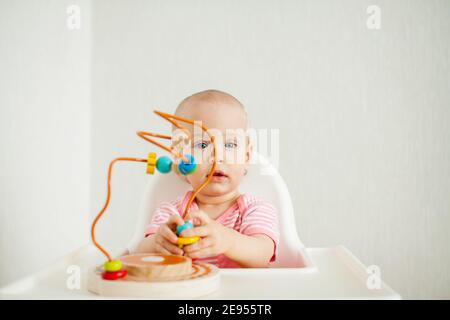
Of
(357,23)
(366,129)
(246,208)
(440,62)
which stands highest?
(357,23)

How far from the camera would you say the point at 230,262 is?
103cm

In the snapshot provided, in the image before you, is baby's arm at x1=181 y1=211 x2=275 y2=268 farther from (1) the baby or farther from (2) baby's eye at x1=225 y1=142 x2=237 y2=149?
(2) baby's eye at x1=225 y1=142 x2=237 y2=149

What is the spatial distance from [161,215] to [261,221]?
8.7 inches

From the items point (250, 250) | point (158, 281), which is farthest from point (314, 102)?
point (158, 281)

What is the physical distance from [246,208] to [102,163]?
1.13 m

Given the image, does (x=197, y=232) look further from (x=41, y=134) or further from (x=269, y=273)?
(x=41, y=134)

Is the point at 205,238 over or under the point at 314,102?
under

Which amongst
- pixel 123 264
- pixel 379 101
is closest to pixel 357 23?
pixel 379 101

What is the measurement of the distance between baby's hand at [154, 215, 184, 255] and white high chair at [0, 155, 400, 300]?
0.09 meters

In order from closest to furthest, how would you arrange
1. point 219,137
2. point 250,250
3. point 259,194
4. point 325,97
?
1. point 250,250
2. point 219,137
3. point 259,194
4. point 325,97

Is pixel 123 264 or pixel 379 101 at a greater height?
pixel 379 101

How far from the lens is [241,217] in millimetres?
1099

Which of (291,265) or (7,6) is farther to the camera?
(7,6)
